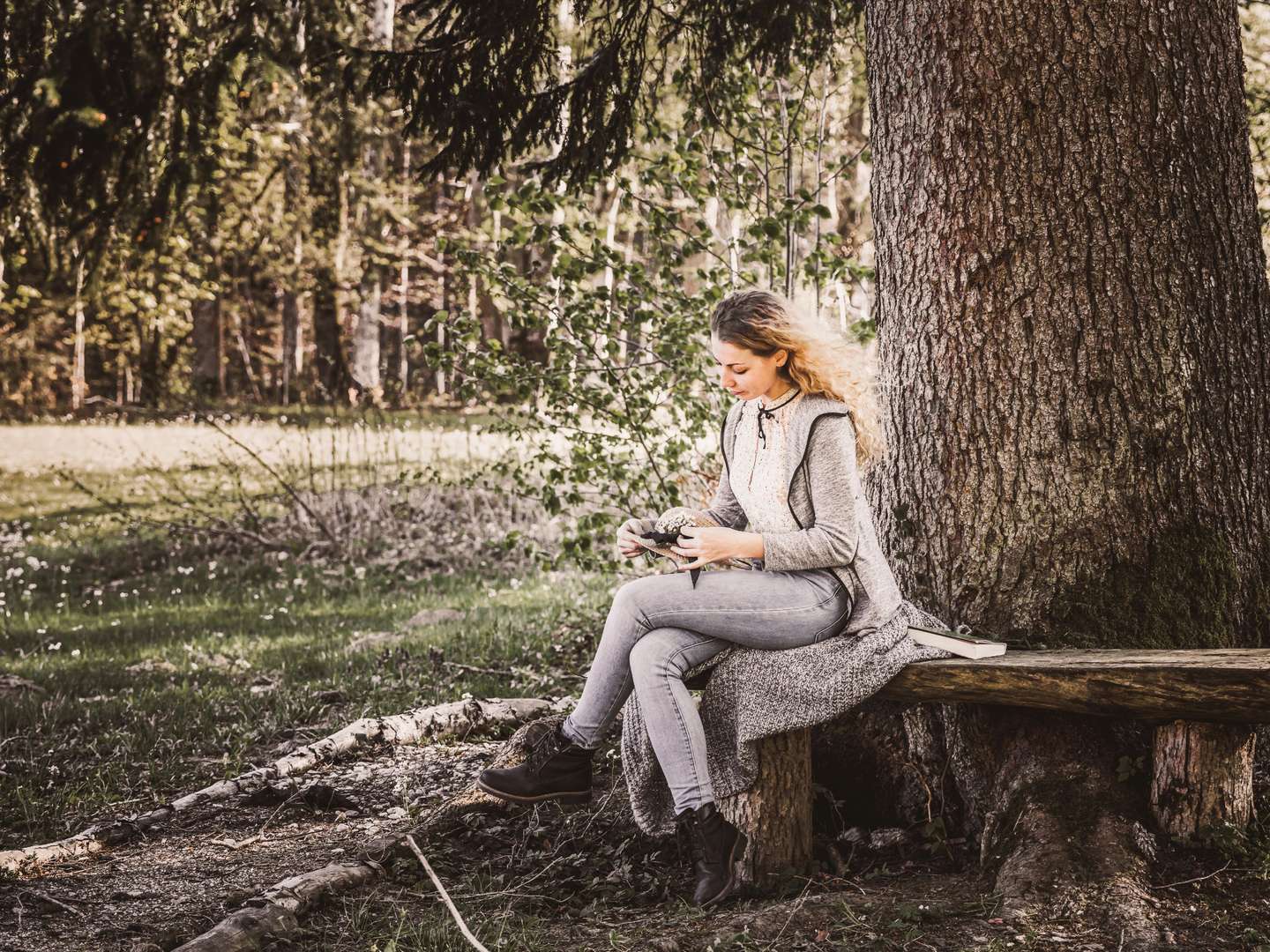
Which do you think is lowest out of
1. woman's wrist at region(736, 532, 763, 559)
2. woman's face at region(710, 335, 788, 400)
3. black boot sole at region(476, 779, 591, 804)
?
black boot sole at region(476, 779, 591, 804)

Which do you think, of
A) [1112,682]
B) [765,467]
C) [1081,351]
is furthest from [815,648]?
[1081,351]

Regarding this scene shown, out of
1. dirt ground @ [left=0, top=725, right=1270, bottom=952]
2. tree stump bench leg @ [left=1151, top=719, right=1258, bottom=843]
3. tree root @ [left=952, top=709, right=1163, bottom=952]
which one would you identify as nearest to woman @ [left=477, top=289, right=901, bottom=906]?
dirt ground @ [left=0, top=725, right=1270, bottom=952]

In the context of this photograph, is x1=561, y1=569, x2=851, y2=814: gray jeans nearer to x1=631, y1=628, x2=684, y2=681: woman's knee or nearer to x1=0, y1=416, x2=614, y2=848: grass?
x1=631, y1=628, x2=684, y2=681: woman's knee

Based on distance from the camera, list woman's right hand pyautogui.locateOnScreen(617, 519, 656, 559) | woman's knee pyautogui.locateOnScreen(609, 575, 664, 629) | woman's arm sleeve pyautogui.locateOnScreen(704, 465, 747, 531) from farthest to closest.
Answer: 1. woman's arm sleeve pyautogui.locateOnScreen(704, 465, 747, 531)
2. woman's right hand pyautogui.locateOnScreen(617, 519, 656, 559)
3. woman's knee pyautogui.locateOnScreen(609, 575, 664, 629)

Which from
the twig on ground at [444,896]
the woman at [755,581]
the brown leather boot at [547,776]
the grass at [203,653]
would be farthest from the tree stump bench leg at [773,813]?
the grass at [203,653]

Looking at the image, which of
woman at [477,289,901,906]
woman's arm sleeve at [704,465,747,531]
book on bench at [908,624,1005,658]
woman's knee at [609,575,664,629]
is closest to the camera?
book on bench at [908,624,1005,658]

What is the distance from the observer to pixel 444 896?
3076mm

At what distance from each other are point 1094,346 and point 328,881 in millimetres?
2880

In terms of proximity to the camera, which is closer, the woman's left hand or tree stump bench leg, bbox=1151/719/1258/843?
tree stump bench leg, bbox=1151/719/1258/843

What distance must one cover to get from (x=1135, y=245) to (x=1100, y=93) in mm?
488

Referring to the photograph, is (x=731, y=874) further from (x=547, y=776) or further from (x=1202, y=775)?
(x=1202, y=775)

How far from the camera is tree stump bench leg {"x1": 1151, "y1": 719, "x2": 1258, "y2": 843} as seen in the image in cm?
303

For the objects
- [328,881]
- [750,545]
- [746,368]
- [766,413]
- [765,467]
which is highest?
[746,368]

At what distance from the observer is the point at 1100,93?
131 inches
